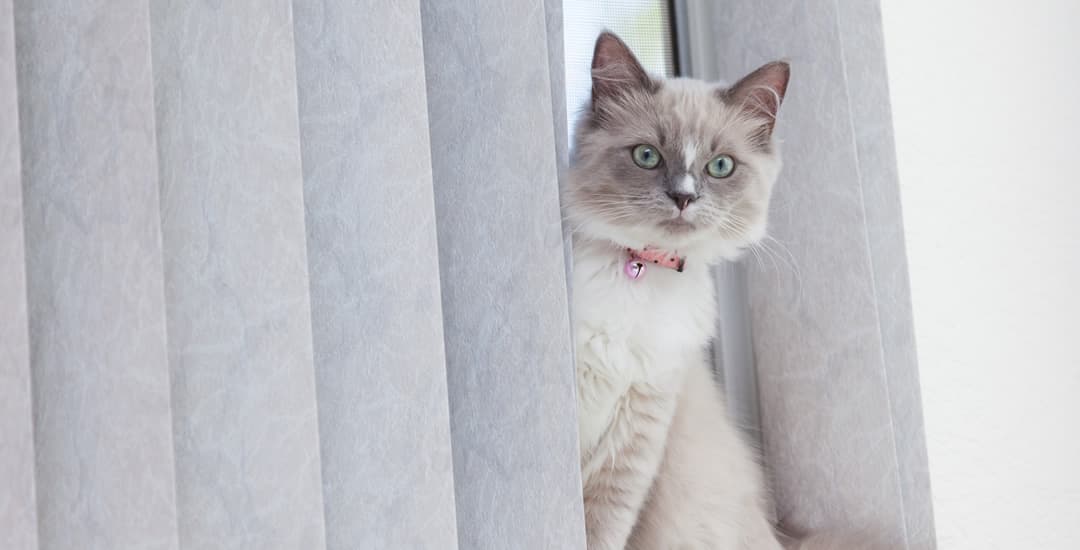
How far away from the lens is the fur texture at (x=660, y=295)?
1.09 meters

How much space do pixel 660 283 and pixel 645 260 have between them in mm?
37

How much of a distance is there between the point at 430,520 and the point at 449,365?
175mm

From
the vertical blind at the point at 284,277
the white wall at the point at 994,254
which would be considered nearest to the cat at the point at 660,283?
the vertical blind at the point at 284,277

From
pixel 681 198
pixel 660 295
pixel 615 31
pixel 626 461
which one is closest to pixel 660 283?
pixel 660 295

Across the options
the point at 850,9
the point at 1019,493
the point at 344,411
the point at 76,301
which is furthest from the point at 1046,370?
the point at 76,301

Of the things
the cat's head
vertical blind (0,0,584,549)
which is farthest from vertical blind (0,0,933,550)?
the cat's head

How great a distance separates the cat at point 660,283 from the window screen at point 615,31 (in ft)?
0.73

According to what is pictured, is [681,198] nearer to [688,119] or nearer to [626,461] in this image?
[688,119]

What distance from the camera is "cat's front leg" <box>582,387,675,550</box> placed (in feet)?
3.53

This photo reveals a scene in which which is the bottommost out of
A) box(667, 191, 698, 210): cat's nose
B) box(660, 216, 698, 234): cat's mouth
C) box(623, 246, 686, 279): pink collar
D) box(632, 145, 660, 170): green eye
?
box(623, 246, 686, 279): pink collar

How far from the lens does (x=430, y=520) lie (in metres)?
0.83

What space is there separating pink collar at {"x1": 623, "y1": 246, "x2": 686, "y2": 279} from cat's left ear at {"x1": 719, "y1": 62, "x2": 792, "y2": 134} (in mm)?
223

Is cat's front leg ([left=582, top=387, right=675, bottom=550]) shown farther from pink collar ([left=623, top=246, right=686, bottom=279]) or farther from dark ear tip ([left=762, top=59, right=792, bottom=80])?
dark ear tip ([left=762, top=59, right=792, bottom=80])

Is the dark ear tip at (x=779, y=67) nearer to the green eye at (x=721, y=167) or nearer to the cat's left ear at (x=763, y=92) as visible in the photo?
the cat's left ear at (x=763, y=92)
